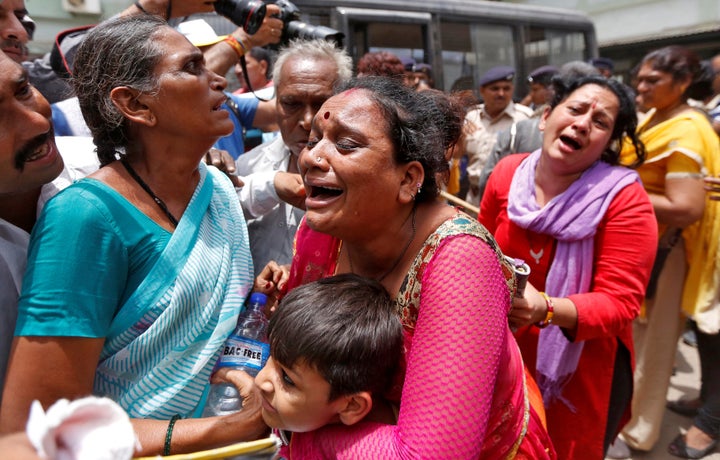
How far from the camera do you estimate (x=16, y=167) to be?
47.1 inches

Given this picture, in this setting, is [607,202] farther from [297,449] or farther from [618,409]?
[297,449]

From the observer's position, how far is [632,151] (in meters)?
2.84

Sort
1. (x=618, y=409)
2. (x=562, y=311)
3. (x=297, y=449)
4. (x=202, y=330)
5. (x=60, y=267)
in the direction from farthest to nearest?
(x=618, y=409)
(x=562, y=311)
(x=202, y=330)
(x=297, y=449)
(x=60, y=267)

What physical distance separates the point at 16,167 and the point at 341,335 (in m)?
0.81

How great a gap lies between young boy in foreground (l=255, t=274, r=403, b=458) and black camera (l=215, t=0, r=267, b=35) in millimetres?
1714

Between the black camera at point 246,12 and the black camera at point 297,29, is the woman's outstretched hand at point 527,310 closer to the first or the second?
the black camera at point 297,29

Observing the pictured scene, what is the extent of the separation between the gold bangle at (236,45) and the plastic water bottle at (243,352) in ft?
4.88

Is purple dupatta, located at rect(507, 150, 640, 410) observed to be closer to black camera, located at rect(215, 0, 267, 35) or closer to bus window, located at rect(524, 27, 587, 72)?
black camera, located at rect(215, 0, 267, 35)

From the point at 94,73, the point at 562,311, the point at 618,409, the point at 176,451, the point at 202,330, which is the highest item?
the point at 94,73

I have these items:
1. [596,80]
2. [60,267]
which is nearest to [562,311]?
[596,80]

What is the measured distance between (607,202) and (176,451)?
5.15 ft

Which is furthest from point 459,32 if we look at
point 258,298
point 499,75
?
point 258,298

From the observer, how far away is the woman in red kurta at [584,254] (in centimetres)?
184

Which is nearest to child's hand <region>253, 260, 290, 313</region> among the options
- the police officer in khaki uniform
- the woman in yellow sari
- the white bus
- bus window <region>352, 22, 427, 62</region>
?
the woman in yellow sari
